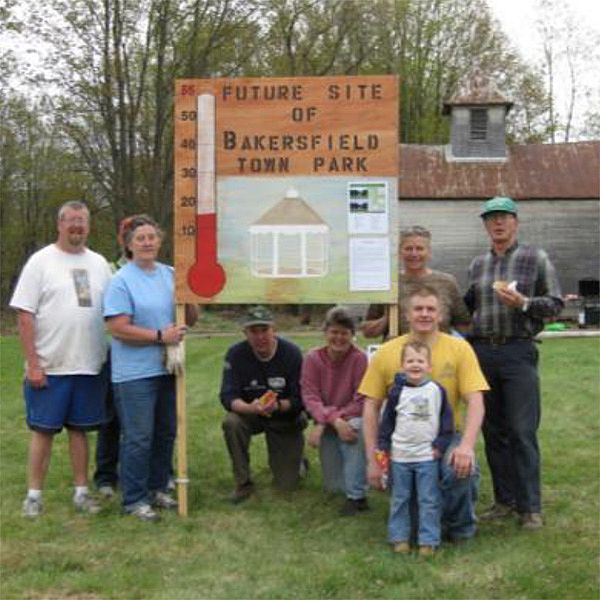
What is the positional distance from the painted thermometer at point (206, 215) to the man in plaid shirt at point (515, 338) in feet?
5.18

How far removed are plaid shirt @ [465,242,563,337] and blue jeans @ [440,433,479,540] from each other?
728mm

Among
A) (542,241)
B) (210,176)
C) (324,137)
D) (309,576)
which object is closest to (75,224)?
(210,176)

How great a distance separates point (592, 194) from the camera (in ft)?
113

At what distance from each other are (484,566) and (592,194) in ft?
104

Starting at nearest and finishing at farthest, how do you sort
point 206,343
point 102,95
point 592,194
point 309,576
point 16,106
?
1. point 309,576
2. point 206,343
3. point 102,95
4. point 16,106
5. point 592,194

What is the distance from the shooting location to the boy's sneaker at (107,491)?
6.25m

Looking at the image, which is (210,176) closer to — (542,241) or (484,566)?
(484,566)

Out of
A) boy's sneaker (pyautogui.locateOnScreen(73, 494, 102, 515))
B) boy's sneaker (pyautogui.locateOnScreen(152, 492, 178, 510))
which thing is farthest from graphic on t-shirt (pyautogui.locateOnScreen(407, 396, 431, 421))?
boy's sneaker (pyautogui.locateOnScreen(73, 494, 102, 515))

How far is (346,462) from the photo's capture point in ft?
18.9

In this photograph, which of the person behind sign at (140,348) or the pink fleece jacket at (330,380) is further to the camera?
the pink fleece jacket at (330,380)

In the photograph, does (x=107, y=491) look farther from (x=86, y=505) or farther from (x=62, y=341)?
(x=62, y=341)

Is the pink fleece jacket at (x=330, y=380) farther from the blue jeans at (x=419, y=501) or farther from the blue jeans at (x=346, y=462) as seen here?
the blue jeans at (x=419, y=501)

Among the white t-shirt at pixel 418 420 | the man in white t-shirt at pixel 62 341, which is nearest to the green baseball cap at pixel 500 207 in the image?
the white t-shirt at pixel 418 420

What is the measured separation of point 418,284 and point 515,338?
2.22 feet
